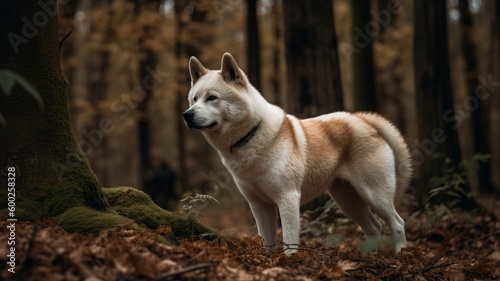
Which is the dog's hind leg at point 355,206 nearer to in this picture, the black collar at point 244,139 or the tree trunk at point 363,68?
the black collar at point 244,139

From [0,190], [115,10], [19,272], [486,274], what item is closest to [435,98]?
[486,274]

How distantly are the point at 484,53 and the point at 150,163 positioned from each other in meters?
18.2

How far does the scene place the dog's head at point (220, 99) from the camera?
17.0 ft

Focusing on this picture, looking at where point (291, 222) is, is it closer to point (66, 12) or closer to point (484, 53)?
point (66, 12)

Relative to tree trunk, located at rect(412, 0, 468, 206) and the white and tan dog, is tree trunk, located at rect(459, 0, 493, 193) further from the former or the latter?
the white and tan dog

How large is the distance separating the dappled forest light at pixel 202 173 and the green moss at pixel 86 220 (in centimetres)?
1

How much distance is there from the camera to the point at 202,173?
396 inches

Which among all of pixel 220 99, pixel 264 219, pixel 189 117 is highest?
pixel 220 99

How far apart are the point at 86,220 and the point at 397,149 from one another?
3807 millimetres

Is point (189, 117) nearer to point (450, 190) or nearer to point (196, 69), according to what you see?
point (196, 69)

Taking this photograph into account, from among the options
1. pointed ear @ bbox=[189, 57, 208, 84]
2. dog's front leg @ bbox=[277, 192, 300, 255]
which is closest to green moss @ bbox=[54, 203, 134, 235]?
dog's front leg @ bbox=[277, 192, 300, 255]

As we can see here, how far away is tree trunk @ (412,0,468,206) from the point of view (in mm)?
8344

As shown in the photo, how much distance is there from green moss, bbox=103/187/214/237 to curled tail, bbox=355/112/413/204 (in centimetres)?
248

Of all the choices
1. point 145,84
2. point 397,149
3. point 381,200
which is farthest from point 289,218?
point 145,84
